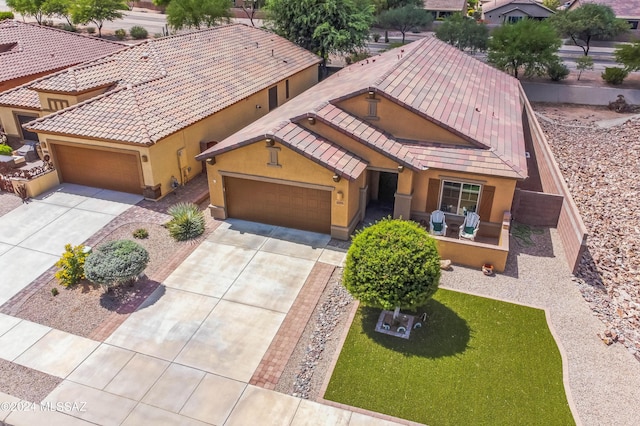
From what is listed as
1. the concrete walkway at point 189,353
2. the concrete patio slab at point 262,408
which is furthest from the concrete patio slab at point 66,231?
the concrete patio slab at point 262,408

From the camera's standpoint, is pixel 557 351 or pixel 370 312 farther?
pixel 370 312

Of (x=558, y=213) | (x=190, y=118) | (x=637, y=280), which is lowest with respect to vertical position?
(x=637, y=280)

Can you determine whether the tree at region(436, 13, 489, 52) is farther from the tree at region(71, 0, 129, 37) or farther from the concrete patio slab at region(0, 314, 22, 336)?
the concrete patio slab at region(0, 314, 22, 336)

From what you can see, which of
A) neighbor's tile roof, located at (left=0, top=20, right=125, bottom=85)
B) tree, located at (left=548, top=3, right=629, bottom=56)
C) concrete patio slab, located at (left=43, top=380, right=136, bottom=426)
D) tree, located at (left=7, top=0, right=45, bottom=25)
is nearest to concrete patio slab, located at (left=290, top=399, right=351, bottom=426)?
concrete patio slab, located at (left=43, top=380, right=136, bottom=426)

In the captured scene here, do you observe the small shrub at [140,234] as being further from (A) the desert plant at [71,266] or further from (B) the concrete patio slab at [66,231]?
(A) the desert plant at [71,266]

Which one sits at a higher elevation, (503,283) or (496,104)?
(496,104)

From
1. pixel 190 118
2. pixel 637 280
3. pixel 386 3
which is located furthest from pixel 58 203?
pixel 386 3

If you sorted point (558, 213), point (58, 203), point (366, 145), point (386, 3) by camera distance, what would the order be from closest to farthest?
point (366, 145) → point (558, 213) → point (58, 203) → point (386, 3)

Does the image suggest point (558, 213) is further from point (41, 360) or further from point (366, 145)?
point (41, 360)
